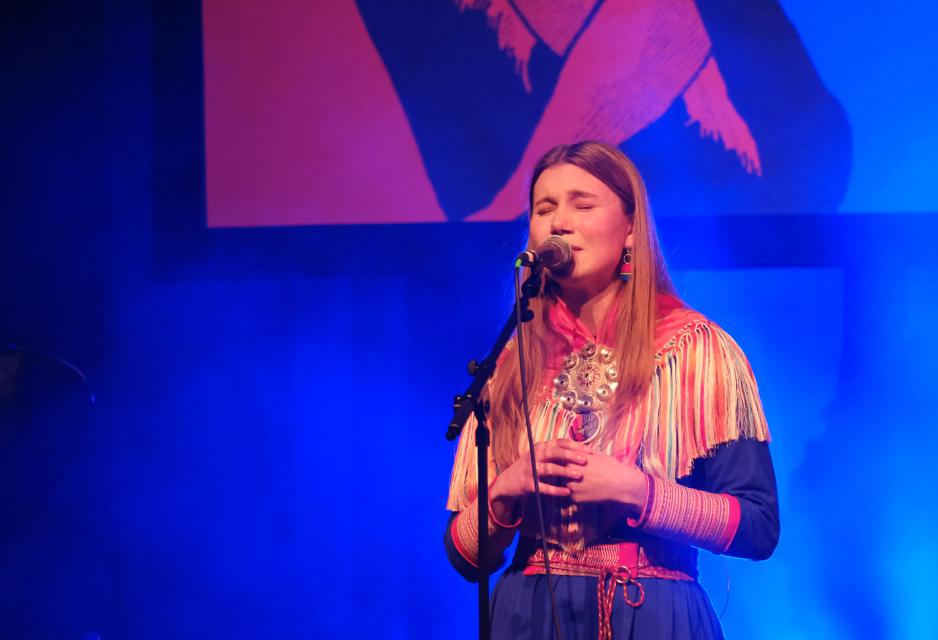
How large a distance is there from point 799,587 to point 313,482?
4.99ft

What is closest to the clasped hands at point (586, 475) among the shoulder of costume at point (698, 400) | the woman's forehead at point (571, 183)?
the shoulder of costume at point (698, 400)

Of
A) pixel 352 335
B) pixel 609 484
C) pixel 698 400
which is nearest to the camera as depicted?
pixel 609 484

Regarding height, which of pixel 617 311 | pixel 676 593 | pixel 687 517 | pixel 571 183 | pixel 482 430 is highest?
pixel 571 183

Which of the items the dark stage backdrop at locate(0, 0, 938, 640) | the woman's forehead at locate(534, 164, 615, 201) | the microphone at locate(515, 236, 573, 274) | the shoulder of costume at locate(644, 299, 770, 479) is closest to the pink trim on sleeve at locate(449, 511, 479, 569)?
the shoulder of costume at locate(644, 299, 770, 479)

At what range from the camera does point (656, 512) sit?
152 centimetres

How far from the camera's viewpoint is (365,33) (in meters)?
3.10

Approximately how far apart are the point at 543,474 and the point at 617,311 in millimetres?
405

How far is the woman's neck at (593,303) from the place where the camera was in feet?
6.07

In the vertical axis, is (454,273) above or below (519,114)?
below

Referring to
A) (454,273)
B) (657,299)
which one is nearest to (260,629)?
(454,273)

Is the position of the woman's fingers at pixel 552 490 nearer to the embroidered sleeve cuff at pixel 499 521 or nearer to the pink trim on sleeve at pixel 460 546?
the embroidered sleeve cuff at pixel 499 521

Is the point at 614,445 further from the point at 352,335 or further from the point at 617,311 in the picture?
the point at 352,335

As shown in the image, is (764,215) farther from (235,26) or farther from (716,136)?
(235,26)

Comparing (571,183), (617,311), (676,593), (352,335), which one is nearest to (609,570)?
(676,593)
